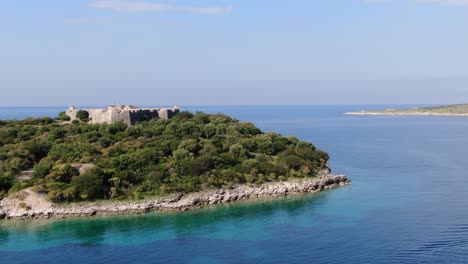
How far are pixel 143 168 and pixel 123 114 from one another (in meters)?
20.1

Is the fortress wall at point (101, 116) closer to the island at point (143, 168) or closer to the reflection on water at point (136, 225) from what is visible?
the island at point (143, 168)

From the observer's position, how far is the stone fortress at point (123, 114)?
63.3 metres

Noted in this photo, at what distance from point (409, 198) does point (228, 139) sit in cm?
2032

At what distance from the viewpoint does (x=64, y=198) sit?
39812mm

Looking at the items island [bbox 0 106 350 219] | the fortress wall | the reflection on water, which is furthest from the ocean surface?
the fortress wall

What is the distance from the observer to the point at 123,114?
63375mm

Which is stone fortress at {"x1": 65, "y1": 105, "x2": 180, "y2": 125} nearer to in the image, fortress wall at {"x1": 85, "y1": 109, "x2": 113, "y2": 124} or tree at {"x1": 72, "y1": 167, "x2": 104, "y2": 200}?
fortress wall at {"x1": 85, "y1": 109, "x2": 113, "y2": 124}

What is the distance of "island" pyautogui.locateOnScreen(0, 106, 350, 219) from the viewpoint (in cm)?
3994

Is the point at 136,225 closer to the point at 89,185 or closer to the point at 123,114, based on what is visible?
the point at 89,185

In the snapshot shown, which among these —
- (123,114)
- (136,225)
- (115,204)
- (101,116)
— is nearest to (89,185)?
(115,204)

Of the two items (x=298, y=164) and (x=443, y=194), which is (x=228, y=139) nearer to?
(x=298, y=164)

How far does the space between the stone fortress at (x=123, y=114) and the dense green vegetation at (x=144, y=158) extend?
9.93 feet

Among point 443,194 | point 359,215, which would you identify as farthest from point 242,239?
point 443,194

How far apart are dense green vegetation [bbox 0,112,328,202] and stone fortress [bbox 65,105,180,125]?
3.03 m
